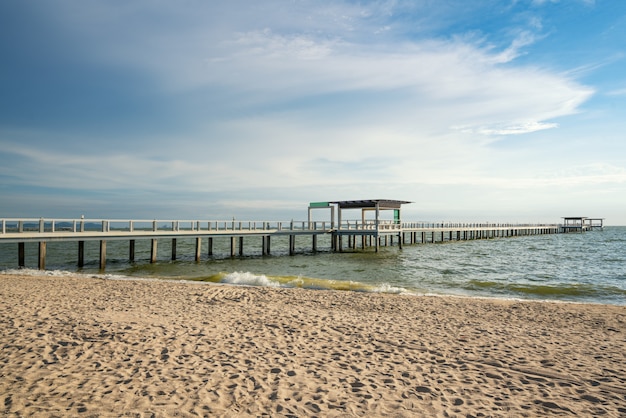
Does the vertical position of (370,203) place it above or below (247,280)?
above

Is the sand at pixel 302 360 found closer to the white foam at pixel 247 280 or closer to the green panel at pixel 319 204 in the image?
the white foam at pixel 247 280

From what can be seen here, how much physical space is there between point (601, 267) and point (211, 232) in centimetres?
2492

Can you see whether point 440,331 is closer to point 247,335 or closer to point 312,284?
point 247,335

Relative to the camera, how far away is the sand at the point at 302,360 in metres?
4.75

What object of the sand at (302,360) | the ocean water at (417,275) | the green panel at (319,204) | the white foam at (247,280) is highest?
the green panel at (319,204)

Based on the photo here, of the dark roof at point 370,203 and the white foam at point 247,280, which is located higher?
the dark roof at point 370,203

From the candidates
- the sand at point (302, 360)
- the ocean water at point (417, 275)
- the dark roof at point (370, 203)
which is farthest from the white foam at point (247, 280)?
the dark roof at point (370, 203)

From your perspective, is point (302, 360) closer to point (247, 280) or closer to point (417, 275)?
point (247, 280)

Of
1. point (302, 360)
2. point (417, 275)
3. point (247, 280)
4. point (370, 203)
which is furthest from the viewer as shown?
point (370, 203)

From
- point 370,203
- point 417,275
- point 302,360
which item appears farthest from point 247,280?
point 370,203

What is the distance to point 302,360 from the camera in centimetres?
623

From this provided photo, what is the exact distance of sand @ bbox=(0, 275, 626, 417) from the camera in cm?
475

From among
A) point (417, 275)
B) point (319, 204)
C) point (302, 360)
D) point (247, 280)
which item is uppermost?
point (319, 204)

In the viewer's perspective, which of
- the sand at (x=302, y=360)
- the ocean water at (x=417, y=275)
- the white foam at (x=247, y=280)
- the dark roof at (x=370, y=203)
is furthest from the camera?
the dark roof at (x=370, y=203)
